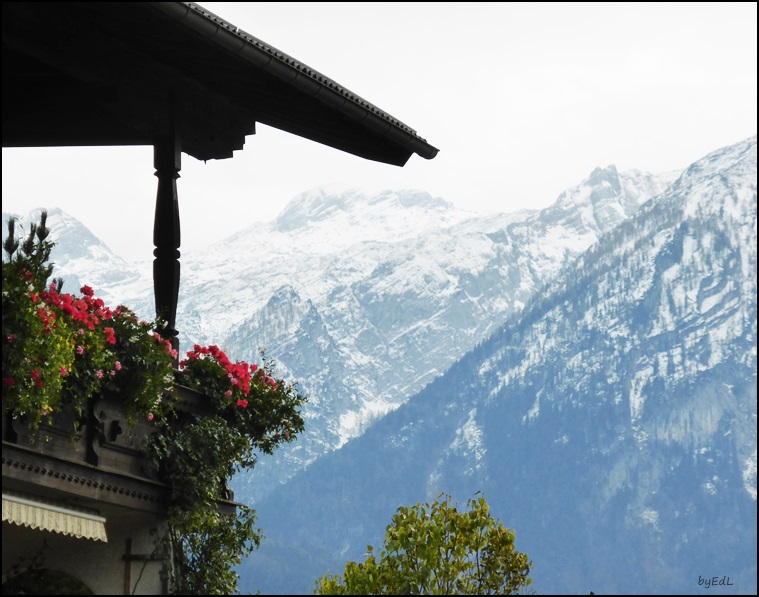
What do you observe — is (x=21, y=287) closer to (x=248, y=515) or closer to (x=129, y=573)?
(x=129, y=573)

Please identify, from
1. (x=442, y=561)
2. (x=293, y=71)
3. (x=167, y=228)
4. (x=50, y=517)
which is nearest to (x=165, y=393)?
(x=167, y=228)

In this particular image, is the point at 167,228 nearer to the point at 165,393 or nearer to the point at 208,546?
the point at 165,393

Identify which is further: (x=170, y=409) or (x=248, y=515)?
(x=248, y=515)

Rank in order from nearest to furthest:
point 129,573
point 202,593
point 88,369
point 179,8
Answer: point 179,8
point 88,369
point 129,573
point 202,593

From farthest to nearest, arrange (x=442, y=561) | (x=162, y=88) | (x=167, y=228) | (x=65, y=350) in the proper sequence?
(x=442, y=561) → (x=167, y=228) → (x=162, y=88) → (x=65, y=350)

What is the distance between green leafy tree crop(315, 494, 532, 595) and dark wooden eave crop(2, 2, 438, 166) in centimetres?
327

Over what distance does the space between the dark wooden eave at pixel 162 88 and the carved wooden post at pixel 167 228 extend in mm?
142

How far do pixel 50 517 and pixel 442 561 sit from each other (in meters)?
4.33

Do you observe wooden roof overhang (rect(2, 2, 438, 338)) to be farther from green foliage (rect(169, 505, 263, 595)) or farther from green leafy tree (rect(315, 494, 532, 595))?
green leafy tree (rect(315, 494, 532, 595))

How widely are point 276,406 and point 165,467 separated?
128cm

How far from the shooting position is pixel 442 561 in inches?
474

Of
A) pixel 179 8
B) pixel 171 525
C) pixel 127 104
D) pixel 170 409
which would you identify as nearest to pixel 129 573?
pixel 171 525

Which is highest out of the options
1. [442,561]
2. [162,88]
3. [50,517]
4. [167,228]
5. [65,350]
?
[162,88]

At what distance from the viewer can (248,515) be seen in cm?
1123
